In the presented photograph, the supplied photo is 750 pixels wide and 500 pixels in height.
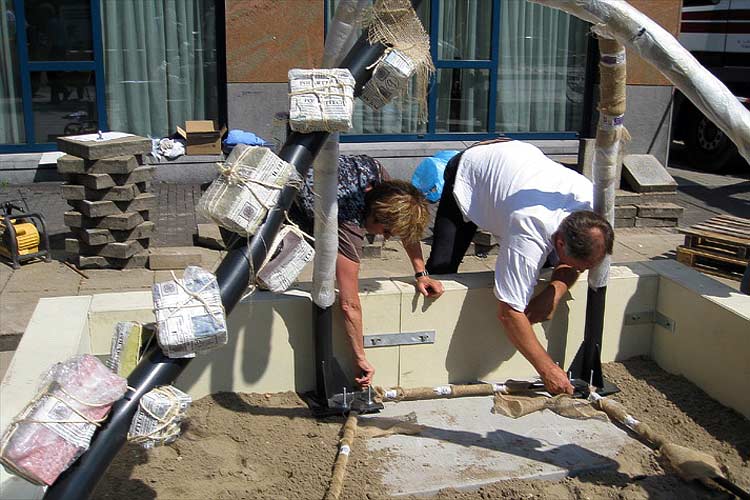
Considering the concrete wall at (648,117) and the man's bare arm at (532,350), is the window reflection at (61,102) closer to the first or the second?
the concrete wall at (648,117)

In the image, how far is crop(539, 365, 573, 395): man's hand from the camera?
3895mm

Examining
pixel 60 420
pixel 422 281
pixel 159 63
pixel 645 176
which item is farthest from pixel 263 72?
pixel 60 420

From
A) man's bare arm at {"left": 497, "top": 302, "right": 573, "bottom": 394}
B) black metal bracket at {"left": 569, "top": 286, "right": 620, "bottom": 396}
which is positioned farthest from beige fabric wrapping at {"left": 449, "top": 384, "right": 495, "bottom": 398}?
black metal bracket at {"left": 569, "top": 286, "right": 620, "bottom": 396}

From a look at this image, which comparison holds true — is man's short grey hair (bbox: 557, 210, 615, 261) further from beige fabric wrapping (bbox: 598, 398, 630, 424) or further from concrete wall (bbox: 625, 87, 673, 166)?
concrete wall (bbox: 625, 87, 673, 166)

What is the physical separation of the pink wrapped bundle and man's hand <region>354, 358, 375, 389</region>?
1.82 m

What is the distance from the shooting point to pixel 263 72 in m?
9.38

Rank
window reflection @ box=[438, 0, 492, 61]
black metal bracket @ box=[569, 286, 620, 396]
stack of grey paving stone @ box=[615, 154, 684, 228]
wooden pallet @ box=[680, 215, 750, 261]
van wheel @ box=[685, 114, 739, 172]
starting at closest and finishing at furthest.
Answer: black metal bracket @ box=[569, 286, 620, 396] → wooden pallet @ box=[680, 215, 750, 261] → stack of grey paving stone @ box=[615, 154, 684, 228] → window reflection @ box=[438, 0, 492, 61] → van wheel @ box=[685, 114, 739, 172]

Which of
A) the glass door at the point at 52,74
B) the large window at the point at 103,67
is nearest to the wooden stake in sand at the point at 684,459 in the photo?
the large window at the point at 103,67

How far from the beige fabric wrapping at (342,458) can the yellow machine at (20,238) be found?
370 centimetres

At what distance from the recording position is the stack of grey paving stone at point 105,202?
6496mm

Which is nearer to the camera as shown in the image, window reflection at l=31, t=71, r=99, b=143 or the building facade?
the building facade

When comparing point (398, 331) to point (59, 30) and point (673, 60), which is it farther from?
point (59, 30)

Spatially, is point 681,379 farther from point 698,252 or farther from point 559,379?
point 698,252

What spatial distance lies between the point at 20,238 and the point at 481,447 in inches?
171
